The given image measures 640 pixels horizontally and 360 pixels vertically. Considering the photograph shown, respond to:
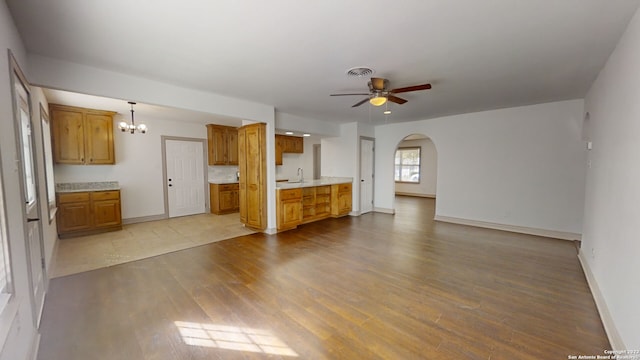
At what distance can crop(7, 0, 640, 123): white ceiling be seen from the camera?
1.83 metres

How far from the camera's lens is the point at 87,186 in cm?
516

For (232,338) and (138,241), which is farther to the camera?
(138,241)

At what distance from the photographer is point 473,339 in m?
1.98

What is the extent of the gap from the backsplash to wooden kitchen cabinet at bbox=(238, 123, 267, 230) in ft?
6.95

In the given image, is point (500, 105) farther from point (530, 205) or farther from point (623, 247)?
point (623, 247)

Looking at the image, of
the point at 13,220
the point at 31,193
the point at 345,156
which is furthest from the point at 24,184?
the point at 345,156

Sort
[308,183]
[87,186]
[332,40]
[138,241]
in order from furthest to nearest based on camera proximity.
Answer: [308,183]
[87,186]
[138,241]
[332,40]

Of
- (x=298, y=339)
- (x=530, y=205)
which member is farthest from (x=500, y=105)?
(x=298, y=339)

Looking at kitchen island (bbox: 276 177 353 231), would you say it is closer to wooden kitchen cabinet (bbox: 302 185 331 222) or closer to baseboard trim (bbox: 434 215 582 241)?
wooden kitchen cabinet (bbox: 302 185 331 222)

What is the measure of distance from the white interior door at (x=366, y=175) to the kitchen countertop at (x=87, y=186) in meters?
5.63

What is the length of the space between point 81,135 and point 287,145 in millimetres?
4670

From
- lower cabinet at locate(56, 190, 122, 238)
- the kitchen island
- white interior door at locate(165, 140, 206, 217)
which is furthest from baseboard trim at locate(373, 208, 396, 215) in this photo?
lower cabinet at locate(56, 190, 122, 238)

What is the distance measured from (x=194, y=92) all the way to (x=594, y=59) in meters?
4.97

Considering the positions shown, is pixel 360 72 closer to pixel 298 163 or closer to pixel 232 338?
pixel 232 338
